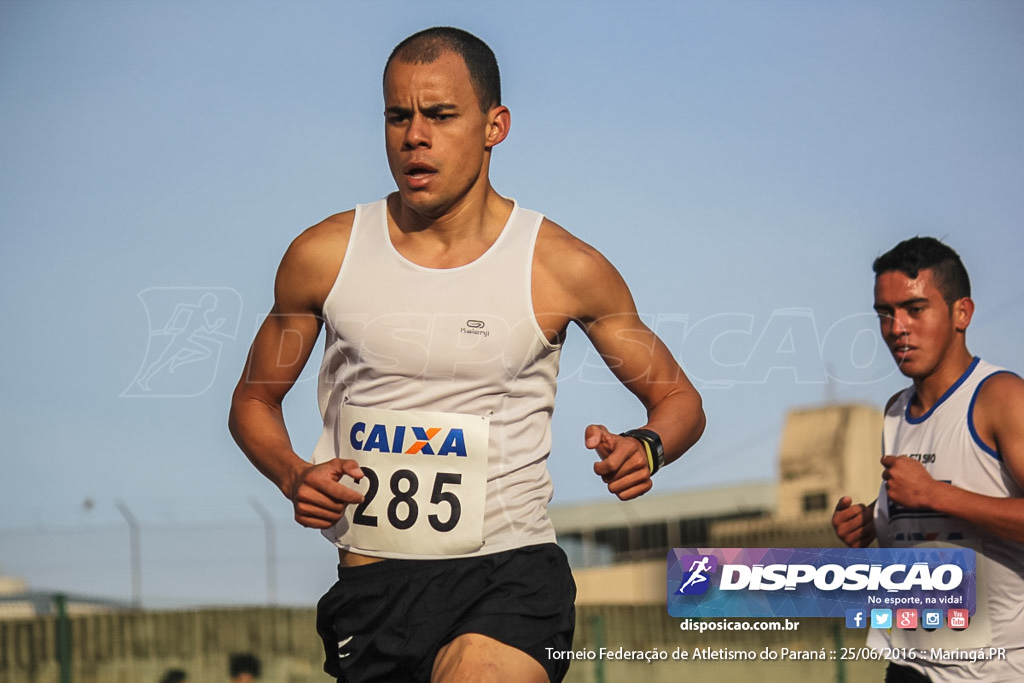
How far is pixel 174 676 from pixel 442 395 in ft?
20.9

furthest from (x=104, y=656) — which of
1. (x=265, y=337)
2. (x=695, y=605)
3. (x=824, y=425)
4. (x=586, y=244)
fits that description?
(x=824, y=425)

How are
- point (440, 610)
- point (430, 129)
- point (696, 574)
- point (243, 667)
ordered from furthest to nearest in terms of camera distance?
point (243, 667) < point (696, 574) < point (430, 129) < point (440, 610)

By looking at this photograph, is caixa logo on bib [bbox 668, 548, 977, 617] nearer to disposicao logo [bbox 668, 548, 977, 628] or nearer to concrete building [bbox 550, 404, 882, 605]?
disposicao logo [bbox 668, 548, 977, 628]

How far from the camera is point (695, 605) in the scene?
5.95 metres

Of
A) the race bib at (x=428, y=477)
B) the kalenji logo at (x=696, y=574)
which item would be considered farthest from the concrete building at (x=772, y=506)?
the race bib at (x=428, y=477)

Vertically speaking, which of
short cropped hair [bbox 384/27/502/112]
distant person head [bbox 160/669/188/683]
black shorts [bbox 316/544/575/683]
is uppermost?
short cropped hair [bbox 384/27/502/112]

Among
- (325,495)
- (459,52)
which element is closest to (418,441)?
(325,495)

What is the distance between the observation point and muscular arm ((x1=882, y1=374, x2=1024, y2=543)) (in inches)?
174

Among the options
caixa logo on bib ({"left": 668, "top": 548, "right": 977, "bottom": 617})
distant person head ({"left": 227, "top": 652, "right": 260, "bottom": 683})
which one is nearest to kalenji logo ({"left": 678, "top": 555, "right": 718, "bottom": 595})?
caixa logo on bib ({"left": 668, "top": 548, "right": 977, "bottom": 617})

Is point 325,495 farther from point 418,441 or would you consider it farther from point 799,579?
point 799,579

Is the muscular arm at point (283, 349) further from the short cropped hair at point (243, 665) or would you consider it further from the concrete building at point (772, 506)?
the concrete building at point (772, 506)

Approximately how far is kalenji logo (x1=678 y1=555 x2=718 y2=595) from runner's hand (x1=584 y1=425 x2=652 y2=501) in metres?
2.50

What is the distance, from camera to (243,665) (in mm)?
9477

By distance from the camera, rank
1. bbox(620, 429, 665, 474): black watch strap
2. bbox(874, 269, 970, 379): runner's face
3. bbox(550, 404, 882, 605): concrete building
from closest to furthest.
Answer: bbox(620, 429, 665, 474): black watch strap, bbox(874, 269, 970, 379): runner's face, bbox(550, 404, 882, 605): concrete building
